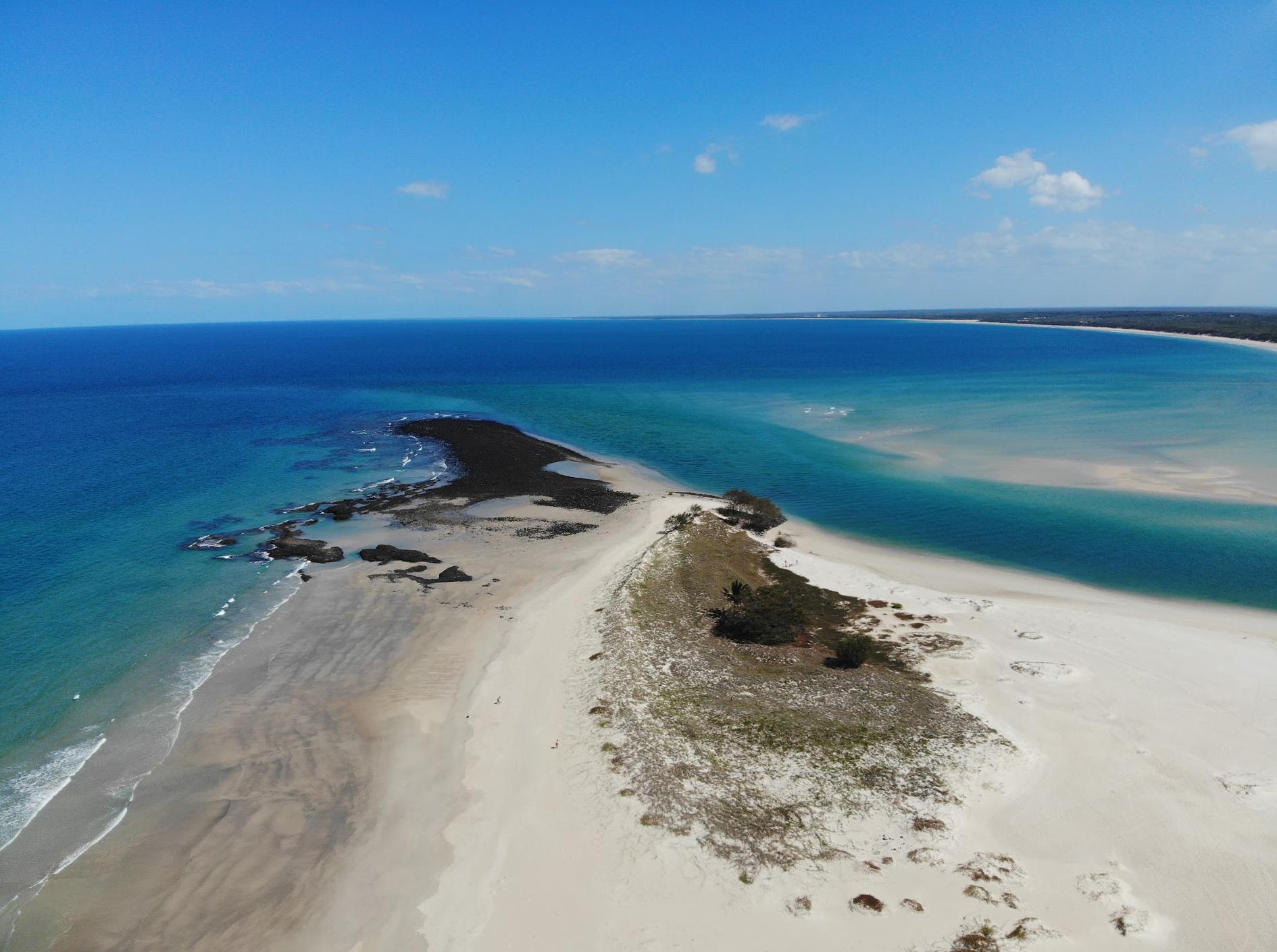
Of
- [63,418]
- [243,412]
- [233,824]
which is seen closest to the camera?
[233,824]

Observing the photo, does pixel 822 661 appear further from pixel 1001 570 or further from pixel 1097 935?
pixel 1001 570

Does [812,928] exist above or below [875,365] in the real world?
below

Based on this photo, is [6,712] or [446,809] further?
[6,712]

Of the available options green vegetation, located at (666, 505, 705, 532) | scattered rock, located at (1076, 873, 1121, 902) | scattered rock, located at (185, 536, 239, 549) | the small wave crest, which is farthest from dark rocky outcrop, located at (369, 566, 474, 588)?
scattered rock, located at (1076, 873, 1121, 902)

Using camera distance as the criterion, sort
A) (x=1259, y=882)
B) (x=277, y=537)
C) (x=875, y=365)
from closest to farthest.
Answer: (x=1259, y=882)
(x=277, y=537)
(x=875, y=365)

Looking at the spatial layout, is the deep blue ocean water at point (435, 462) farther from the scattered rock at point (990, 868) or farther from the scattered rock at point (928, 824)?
the scattered rock at point (990, 868)

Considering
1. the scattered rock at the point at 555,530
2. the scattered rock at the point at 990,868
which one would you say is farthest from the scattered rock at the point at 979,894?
the scattered rock at the point at 555,530

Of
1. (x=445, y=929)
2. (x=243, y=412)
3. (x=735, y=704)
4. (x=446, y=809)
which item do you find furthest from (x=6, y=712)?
(x=243, y=412)

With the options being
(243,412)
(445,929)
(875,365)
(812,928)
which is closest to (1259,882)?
(812,928)
